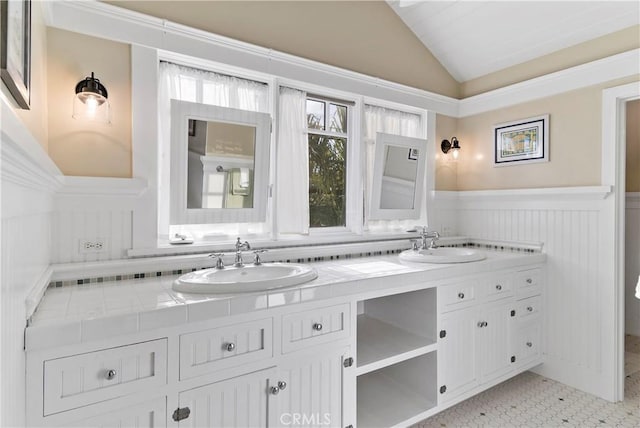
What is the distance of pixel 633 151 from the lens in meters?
→ 3.37

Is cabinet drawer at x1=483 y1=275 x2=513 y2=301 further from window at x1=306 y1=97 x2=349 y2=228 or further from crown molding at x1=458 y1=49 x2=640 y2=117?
crown molding at x1=458 y1=49 x2=640 y2=117

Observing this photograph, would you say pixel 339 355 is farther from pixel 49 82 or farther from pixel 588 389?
pixel 588 389

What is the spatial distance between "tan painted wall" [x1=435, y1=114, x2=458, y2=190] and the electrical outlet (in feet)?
7.96

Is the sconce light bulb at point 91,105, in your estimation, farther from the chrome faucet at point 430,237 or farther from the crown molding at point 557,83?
the crown molding at point 557,83

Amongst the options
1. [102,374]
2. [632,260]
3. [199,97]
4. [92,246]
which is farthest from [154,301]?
[632,260]

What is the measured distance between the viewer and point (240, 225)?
85.7 inches

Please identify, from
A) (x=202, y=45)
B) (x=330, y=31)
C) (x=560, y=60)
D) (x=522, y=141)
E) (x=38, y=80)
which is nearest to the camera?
(x=38, y=80)

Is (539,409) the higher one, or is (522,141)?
(522,141)

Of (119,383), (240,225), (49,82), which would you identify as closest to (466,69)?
(240,225)

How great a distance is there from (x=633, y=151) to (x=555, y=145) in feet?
4.69

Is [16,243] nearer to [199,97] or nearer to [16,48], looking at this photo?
[16,48]

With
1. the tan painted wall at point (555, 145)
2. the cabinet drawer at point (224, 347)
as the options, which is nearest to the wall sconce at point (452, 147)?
the tan painted wall at point (555, 145)

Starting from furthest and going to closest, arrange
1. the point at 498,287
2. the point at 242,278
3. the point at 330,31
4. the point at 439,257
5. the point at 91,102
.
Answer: the point at 330,31 → the point at 498,287 → the point at 439,257 → the point at 242,278 → the point at 91,102

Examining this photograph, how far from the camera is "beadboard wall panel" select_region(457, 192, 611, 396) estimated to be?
2.39 m
